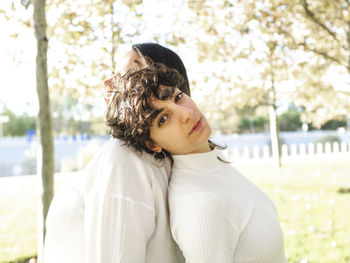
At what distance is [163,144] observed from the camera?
1.44 m

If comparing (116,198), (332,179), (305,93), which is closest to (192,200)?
(116,198)

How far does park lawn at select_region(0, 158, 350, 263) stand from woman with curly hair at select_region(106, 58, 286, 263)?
259 centimetres

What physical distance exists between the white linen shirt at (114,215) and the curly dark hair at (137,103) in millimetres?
78

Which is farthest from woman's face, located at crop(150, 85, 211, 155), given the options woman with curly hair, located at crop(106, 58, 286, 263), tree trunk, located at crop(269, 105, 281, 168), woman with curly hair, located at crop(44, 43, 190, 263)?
tree trunk, located at crop(269, 105, 281, 168)

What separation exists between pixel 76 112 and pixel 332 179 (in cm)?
3973

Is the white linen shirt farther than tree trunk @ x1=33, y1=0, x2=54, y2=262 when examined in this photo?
No

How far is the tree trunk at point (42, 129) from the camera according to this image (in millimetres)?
2992

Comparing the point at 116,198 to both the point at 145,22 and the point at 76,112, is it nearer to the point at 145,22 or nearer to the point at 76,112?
the point at 145,22

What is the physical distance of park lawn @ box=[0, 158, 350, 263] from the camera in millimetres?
3885

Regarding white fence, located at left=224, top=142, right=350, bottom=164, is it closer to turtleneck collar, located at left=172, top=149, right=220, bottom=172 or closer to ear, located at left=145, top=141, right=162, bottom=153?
turtleneck collar, located at left=172, top=149, right=220, bottom=172

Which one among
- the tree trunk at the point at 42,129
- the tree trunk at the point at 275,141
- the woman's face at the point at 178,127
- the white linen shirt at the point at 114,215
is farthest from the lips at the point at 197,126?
the tree trunk at the point at 275,141

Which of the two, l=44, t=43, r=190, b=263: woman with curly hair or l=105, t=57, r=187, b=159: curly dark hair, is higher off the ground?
l=105, t=57, r=187, b=159: curly dark hair

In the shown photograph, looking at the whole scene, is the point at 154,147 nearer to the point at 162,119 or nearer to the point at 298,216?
the point at 162,119

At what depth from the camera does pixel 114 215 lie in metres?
1.05
